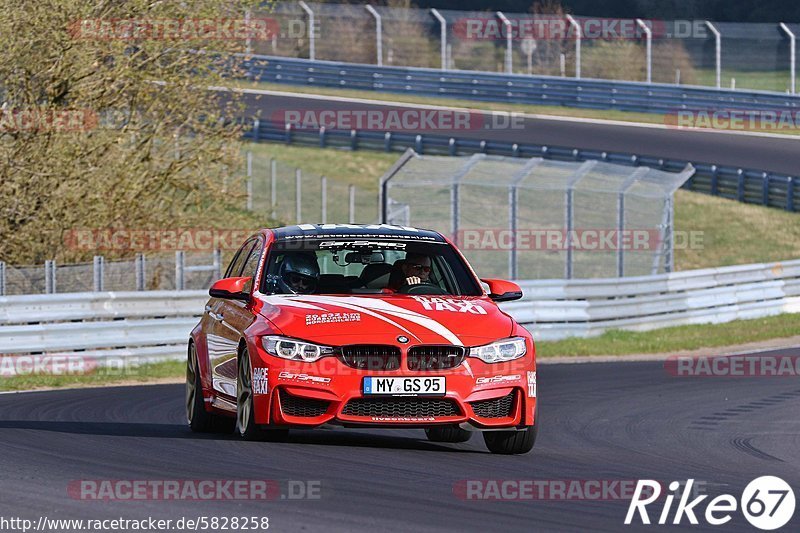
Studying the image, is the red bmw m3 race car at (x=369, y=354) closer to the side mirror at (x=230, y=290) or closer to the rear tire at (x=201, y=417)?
the side mirror at (x=230, y=290)

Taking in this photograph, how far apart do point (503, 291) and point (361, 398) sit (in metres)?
1.73

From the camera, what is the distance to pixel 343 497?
300 inches

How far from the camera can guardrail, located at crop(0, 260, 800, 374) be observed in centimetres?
1792

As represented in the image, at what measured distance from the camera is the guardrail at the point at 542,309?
17.9m

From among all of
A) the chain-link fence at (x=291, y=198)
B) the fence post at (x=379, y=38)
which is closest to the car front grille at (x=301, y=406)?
the chain-link fence at (x=291, y=198)

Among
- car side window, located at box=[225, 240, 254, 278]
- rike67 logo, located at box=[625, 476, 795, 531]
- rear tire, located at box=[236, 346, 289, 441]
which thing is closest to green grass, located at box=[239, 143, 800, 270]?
car side window, located at box=[225, 240, 254, 278]

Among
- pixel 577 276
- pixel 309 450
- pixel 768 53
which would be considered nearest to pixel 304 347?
pixel 309 450

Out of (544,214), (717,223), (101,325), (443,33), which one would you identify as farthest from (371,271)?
(443,33)

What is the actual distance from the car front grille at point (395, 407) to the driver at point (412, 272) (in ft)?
4.47

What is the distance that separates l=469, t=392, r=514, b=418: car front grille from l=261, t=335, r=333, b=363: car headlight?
0.99 meters

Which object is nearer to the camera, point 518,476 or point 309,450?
point 518,476

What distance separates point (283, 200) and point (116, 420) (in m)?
21.7

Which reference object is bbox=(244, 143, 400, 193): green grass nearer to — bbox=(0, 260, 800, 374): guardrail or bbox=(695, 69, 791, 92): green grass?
bbox=(695, 69, 791, 92): green grass

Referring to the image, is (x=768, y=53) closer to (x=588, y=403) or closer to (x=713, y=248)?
(x=713, y=248)
